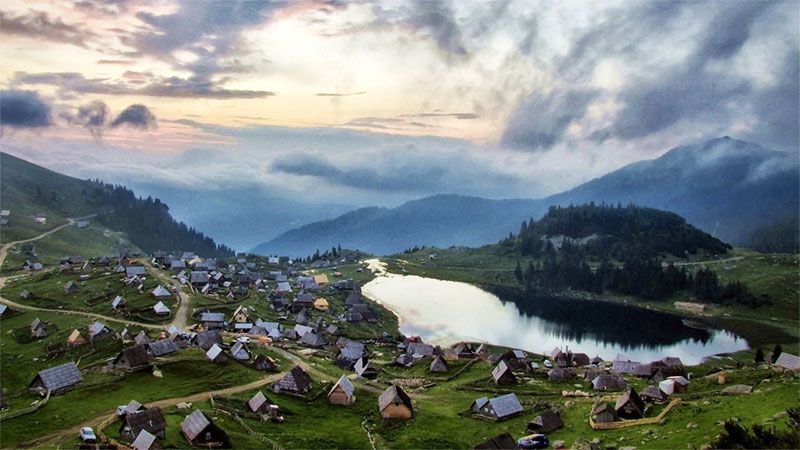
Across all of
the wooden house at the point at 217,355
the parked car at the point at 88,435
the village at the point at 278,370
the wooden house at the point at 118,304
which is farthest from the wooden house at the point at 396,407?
the wooden house at the point at 118,304

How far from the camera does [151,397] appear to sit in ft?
236

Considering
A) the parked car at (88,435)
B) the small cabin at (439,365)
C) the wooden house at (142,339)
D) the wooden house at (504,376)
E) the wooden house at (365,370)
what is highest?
the wooden house at (142,339)

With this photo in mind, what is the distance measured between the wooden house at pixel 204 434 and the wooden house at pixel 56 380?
2544 cm

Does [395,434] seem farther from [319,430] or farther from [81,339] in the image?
[81,339]

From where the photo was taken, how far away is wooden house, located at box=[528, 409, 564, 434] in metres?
66.7

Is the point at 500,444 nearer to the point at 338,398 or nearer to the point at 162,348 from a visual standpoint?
the point at 338,398

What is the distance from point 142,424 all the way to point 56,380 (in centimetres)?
2629

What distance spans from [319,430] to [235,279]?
12921 centimetres

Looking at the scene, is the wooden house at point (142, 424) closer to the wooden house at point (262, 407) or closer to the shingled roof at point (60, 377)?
the wooden house at point (262, 407)

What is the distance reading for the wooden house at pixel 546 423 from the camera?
6669cm

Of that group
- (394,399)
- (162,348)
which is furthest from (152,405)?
(394,399)

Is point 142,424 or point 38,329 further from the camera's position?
point 38,329

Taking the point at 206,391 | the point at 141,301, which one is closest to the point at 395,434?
the point at 206,391

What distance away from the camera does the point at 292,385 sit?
78938mm
